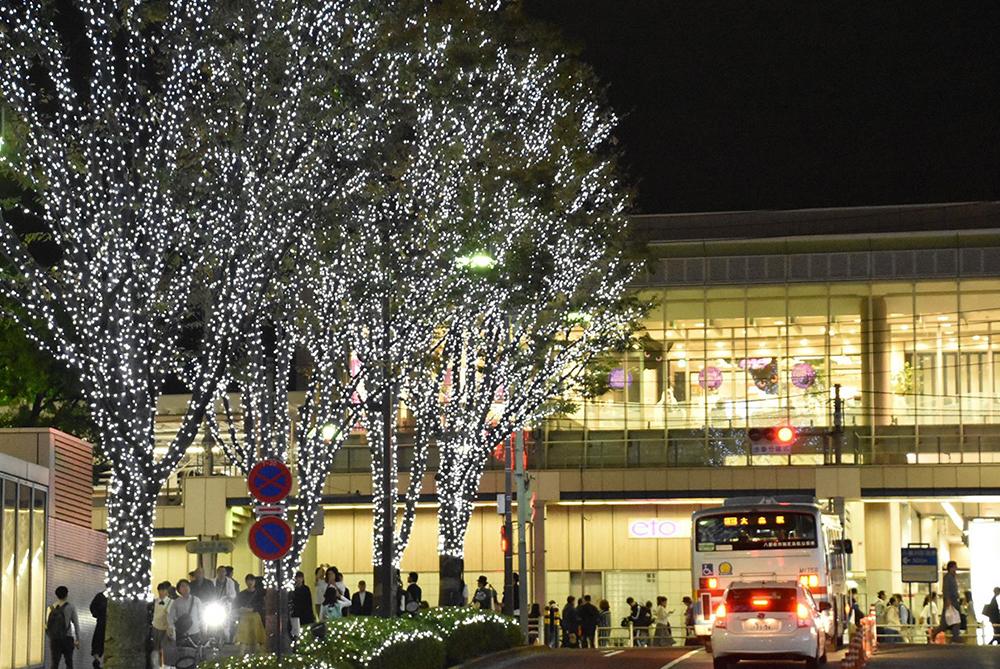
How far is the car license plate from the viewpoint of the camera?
22531 mm

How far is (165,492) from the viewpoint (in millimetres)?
52812

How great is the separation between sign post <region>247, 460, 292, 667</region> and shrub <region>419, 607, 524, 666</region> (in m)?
8.03

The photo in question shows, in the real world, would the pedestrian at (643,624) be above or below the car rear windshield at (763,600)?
below

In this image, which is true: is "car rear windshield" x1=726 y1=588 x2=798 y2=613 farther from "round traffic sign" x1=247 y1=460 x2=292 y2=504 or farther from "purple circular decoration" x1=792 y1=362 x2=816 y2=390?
"purple circular decoration" x1=792 y1=362 x2=816 y2=390

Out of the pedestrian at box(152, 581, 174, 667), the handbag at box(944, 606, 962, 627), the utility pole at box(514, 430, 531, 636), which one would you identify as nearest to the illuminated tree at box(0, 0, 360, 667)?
the pedestrian at box(152, 581, 174, 667)

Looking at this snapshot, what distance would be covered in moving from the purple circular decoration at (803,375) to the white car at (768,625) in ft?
84.2

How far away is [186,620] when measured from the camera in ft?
70.5

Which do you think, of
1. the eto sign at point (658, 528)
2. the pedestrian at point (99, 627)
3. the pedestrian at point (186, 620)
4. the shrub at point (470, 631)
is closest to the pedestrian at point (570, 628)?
the shrub at point (470, 631)

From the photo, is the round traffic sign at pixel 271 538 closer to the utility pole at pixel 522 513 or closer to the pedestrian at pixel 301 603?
the pedestrian at pixel 301 603

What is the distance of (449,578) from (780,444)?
A: 18.4 meters

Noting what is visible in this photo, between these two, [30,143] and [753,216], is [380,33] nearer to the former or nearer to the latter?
[30,143]

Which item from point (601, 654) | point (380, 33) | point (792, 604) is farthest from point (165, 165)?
point (601, 654)

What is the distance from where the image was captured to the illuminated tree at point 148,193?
16984 millimetres

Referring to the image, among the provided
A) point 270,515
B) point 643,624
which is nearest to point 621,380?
point 643,624
